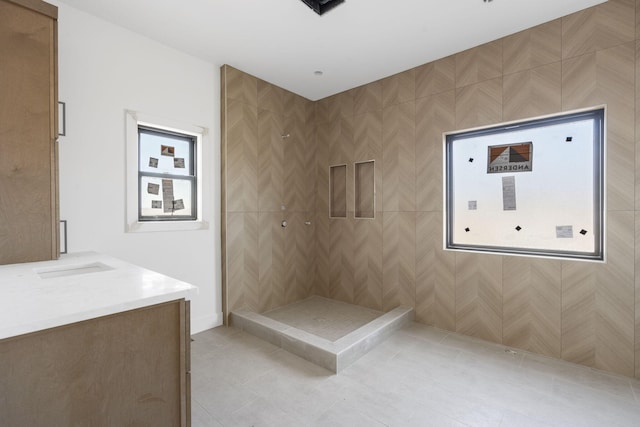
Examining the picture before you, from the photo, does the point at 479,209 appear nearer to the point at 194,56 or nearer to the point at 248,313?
the point at 248,313

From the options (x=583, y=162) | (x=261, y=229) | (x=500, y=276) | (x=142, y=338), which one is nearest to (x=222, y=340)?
(x=261, y=229)

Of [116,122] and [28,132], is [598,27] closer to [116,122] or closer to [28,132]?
[116,122]

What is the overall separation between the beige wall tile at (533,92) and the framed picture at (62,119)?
163 inches

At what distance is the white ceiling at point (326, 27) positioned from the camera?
250 centimetres

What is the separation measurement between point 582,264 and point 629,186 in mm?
742

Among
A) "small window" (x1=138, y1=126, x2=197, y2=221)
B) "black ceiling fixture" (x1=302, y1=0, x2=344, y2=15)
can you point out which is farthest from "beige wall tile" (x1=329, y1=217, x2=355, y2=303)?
"black ceiling fixture" (x1=302, y1=0, x2=344, y2=15)

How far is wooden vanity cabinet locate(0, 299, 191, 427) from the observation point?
99cm

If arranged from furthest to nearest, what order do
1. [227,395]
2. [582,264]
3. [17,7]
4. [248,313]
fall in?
[248,313] < [582,264] < [227,395] < [17,7]

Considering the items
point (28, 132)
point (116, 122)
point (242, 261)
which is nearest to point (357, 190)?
point (242, 261)

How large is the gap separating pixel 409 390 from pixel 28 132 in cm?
335

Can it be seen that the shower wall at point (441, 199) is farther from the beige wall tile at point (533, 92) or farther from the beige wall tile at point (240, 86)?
the beige wall tile at point (240, 86)

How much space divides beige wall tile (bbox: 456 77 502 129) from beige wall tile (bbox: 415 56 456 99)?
0.18 metres

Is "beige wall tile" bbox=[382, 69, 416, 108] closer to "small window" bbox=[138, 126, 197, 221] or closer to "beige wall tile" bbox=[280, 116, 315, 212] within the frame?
"beige wall tile" bbox=[280, 116, 315, 212]

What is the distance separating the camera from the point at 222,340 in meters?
3.08
